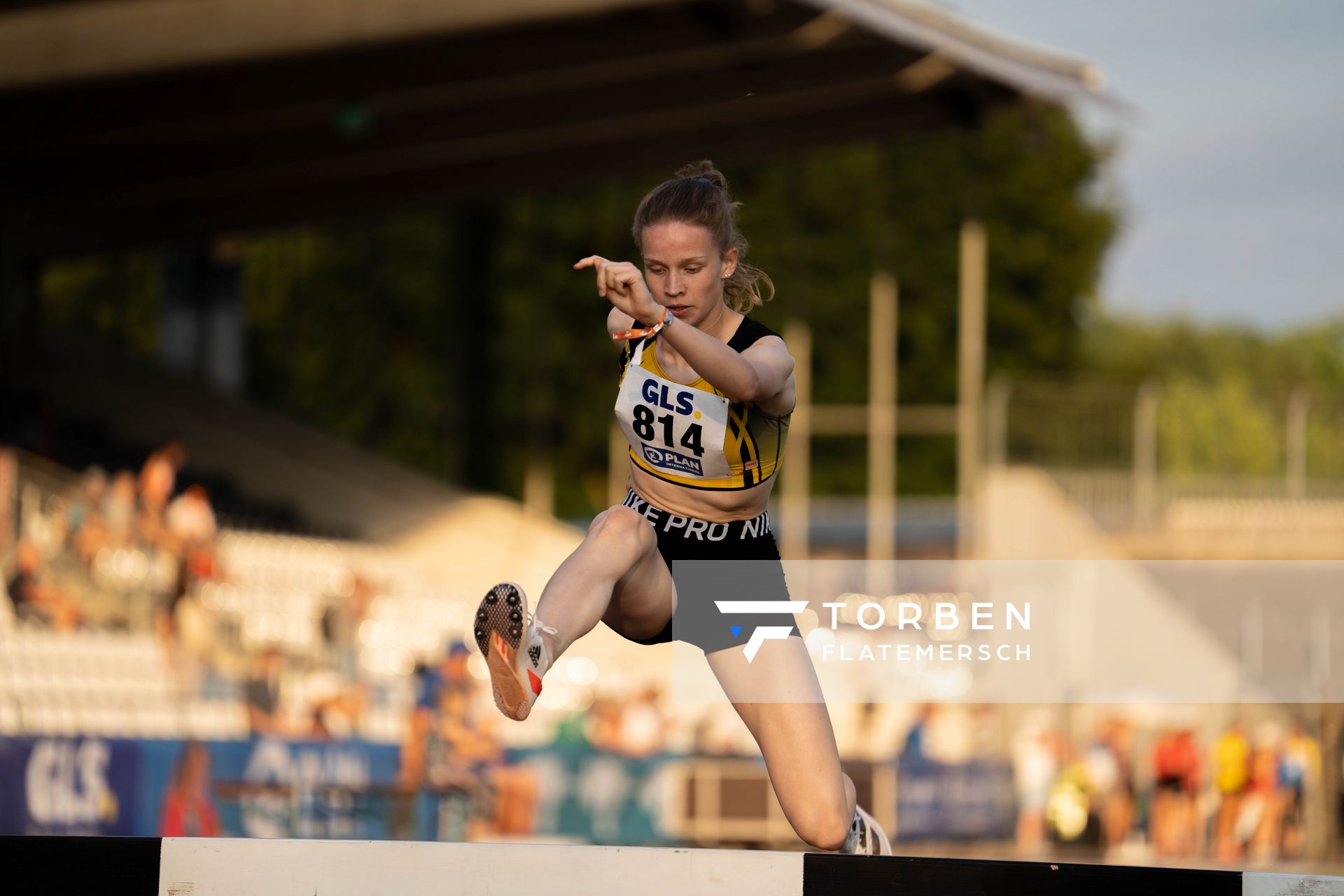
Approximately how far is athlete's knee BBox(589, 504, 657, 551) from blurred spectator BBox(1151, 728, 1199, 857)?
1419 centimetres

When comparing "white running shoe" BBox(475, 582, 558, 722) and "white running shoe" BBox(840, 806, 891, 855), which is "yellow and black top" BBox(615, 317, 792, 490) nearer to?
"white running shoe" BBox(475, 582, 558, 722)

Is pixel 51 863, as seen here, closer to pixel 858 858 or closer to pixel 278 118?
pixel 858 858

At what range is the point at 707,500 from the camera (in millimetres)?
4711

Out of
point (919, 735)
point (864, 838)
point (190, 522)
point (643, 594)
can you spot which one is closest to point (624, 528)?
point (643, 594)

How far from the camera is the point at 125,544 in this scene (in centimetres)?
1673

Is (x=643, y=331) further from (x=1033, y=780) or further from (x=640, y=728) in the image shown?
(x=1033, y=780)

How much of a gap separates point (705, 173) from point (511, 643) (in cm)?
130

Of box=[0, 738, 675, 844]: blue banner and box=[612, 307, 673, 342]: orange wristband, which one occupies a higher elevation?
box=[612, 307, 673, 342]: orange wristband

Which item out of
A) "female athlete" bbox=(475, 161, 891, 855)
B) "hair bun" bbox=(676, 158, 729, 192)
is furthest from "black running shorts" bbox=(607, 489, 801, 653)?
"hair bun" bbox=(676, 158, 729, 192)

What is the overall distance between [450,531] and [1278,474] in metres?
11.9

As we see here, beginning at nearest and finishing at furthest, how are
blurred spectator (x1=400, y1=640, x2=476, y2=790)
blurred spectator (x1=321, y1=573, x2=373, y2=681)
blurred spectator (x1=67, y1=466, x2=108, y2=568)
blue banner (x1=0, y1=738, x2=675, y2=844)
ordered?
blue banner (x1=0, y1=738, x2=675, y2=844) < blurred spectator (x1=400, y1=640, x2=476, y2=790) < blurred spectator (x1=67, y1=466, x2=108, y2=568) < blurred spectator (x1=321, y1=573, x2=373, y2=681)

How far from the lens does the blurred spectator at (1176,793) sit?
698 inches

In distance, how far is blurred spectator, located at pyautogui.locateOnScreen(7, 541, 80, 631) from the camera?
1452 cm

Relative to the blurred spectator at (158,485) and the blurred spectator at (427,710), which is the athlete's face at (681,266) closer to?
the blurred spectator at (427,710)
